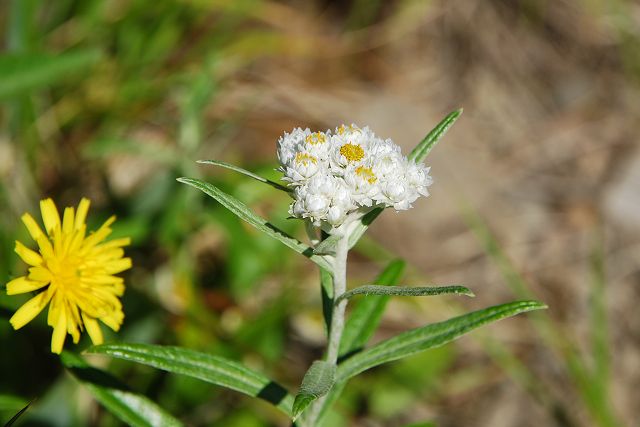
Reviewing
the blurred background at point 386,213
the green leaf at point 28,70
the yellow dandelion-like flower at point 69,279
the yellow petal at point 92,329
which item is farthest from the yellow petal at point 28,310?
the green leaf at point 28,70

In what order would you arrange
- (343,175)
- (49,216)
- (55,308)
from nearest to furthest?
(343,175) → (55,308) → (49,216)

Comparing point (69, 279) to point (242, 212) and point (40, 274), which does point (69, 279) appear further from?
point (242, 212)

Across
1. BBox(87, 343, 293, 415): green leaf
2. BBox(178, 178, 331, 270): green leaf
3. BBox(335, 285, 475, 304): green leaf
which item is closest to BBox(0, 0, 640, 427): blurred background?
BBox(87, 343, 293, 415): green leaf

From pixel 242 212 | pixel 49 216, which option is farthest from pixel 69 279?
pixel 242 212

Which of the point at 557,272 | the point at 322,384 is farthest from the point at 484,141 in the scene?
the point at 322,384

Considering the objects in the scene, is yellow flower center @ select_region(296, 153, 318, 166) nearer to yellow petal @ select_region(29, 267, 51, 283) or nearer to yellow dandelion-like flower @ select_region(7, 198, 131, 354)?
yellow dandelion-like flower @ select_region(7, 198, 131, 354)

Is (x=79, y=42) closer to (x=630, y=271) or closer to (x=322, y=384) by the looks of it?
(x=322, y=384)
